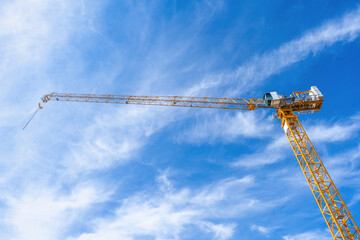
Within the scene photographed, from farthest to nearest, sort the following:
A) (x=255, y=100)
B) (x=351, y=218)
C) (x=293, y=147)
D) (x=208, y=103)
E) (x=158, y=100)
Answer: (x=158, y=100) < (x=208, y=103) < (x=255, y=100) < (x=293, y=147) < (x=351, y=218)

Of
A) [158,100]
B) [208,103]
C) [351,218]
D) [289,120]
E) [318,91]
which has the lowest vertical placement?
[351,218]

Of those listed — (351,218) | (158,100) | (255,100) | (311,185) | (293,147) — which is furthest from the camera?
(158,100)

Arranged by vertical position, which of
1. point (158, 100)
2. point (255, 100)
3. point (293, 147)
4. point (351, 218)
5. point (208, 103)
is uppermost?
point (158, 100)

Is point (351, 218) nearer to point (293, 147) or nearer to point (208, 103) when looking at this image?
point (293, 147)

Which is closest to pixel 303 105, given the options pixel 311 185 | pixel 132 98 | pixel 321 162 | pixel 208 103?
pixel 321 162

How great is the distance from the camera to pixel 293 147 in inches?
1949

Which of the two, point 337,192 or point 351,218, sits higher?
point 337,192

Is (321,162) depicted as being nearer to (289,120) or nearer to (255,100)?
(289,120)

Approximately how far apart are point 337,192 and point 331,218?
16.3ft

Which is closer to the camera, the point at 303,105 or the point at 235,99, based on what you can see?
the point at 303,105

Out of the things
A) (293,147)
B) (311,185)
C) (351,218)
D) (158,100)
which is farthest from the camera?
(158,100)

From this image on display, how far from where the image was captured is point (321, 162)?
45.8 meters

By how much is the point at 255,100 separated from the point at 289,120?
990 centimetres

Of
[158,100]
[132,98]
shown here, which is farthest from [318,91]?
[132,98]
